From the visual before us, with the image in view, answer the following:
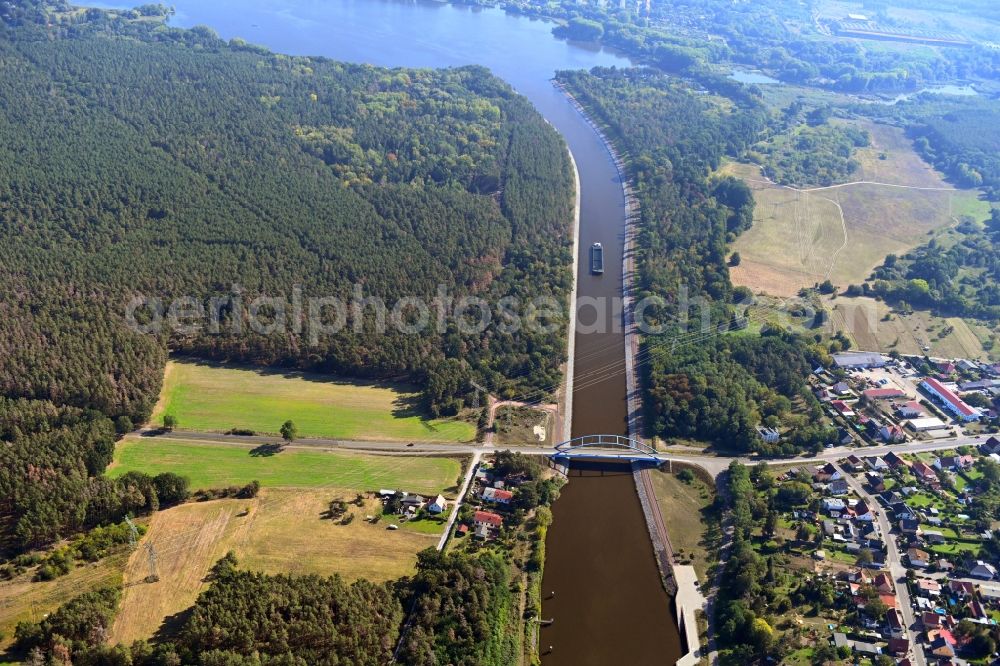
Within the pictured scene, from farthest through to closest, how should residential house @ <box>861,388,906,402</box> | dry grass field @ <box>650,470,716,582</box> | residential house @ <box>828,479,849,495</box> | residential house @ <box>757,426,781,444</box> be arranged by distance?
residential house @ <box>861,388,906,402</box> → residential house @ <box>757,426,781,444</box> → residential house @ <box>828,479,849,495</box> → dry grass field @ <box>650,470,716,582</box>

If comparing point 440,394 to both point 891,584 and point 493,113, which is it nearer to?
point 891,584

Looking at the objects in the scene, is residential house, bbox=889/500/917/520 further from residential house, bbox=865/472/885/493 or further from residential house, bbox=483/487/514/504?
residential house, bbox=483/487/514/504

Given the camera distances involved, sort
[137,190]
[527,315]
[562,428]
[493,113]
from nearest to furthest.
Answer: [562,428] < [527,315] < [137,190] < [493,113]

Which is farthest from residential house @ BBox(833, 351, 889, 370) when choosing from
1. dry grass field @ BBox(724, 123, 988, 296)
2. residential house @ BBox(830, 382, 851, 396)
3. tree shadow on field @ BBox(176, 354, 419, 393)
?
tree shadow on field @ BBox(176, 354, 419, 393)

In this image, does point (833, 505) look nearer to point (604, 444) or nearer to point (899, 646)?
point (899, 646)

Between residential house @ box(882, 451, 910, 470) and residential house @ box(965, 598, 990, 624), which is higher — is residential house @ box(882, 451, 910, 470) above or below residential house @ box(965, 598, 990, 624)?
above

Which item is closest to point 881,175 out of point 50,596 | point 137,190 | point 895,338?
point 895,338
